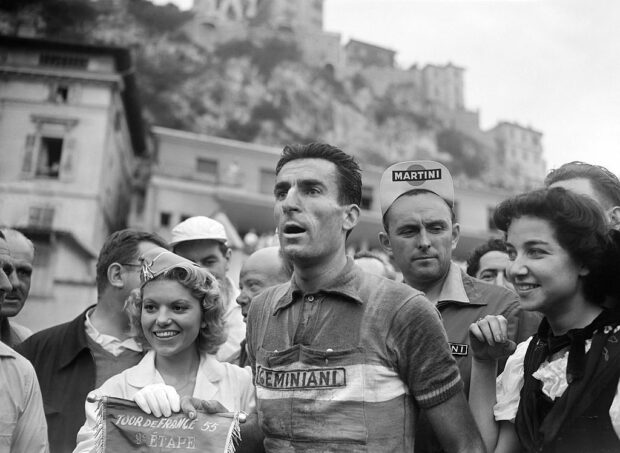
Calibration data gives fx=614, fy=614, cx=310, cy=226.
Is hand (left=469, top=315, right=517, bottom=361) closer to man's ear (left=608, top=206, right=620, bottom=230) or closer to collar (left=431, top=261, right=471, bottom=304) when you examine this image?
collar (left=431, top=261, right=471, bottom=304)

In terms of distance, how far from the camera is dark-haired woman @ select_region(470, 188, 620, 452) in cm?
224

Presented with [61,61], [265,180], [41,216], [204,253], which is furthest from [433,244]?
[265,180]

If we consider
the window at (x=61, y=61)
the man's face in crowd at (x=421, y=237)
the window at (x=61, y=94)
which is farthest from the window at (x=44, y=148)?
the man's face in crowd at (x=421, y=237)

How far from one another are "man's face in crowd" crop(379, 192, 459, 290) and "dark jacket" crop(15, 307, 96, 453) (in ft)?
6.65

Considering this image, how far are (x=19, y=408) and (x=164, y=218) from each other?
27.0 meters

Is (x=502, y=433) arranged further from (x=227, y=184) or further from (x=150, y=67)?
(x=150, y=67)

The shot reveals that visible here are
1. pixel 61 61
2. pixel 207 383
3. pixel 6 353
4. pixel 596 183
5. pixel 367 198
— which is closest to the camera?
pixel 6 353

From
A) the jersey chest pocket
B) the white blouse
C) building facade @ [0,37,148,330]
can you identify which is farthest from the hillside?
the white blouse

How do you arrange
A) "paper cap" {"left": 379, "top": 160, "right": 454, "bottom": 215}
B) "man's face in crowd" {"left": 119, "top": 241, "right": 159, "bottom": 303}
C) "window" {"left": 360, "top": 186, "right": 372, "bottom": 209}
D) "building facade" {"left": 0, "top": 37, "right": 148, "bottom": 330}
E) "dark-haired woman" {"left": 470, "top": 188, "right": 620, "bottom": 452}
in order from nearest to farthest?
1. "dark-haired woman" {"left": 470, "top": 188, "right": 620, "bottom": 452}
2. "paper cap" {"left": 379, "top": 160, "right": 454, "bottom": 215}
3. "man's face in crowd" {"left": 119, "top": 241, "right": 159, "bottom": 303}
4. "building facade" {"left": 0, "top": 37, "right": 148, "bottom": 330}
5. "window" {"left": 360, "top": 186, "right": 372, "bottom": 209}

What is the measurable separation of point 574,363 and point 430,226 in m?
1.29

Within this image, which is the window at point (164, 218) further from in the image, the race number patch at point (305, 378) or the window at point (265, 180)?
the race number patch at point (305, 378)

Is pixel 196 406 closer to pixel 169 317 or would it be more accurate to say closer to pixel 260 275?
pixel 169 317

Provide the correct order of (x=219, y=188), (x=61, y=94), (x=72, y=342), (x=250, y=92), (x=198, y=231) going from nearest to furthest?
(x=72, y=342), (x=198, y=231), (x=61, y=94), (x=219, y=188), (x=250, y=92)

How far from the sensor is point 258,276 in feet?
15.5
